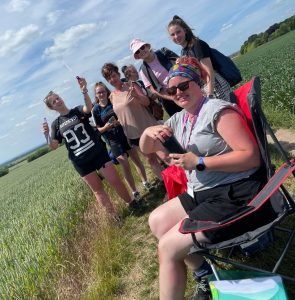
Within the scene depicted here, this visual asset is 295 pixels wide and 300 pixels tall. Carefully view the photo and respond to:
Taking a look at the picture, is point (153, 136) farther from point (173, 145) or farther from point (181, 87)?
point (181, 87)

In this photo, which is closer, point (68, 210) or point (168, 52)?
point (168, 52)

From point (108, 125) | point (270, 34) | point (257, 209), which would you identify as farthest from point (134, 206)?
point (270, 34)

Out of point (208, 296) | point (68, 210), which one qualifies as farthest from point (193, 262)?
point (68, 210)

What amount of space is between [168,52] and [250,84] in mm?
2240

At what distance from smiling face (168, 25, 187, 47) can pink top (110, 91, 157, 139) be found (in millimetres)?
1114

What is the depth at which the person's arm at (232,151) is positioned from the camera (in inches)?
94.6

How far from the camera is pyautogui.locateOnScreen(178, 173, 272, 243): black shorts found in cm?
236

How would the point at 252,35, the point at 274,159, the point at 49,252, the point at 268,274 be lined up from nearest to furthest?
the point at 268,274 → the point at 49,252 → the point at 274,159 → the point at 252,35

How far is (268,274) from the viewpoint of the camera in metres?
2.29

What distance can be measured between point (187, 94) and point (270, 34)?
219 feet

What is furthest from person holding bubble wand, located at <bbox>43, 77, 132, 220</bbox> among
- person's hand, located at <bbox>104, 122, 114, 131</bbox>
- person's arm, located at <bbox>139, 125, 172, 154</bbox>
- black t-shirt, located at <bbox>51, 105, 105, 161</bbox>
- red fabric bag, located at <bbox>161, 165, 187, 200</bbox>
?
person's arm, located at <bbox>139, 125, 172, 154</bbox>

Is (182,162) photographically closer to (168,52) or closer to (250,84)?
(250,84)

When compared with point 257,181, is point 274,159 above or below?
below

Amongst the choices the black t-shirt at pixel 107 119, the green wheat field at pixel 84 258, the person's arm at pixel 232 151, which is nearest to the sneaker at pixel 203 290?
the green wheat field at pixel 84 258
